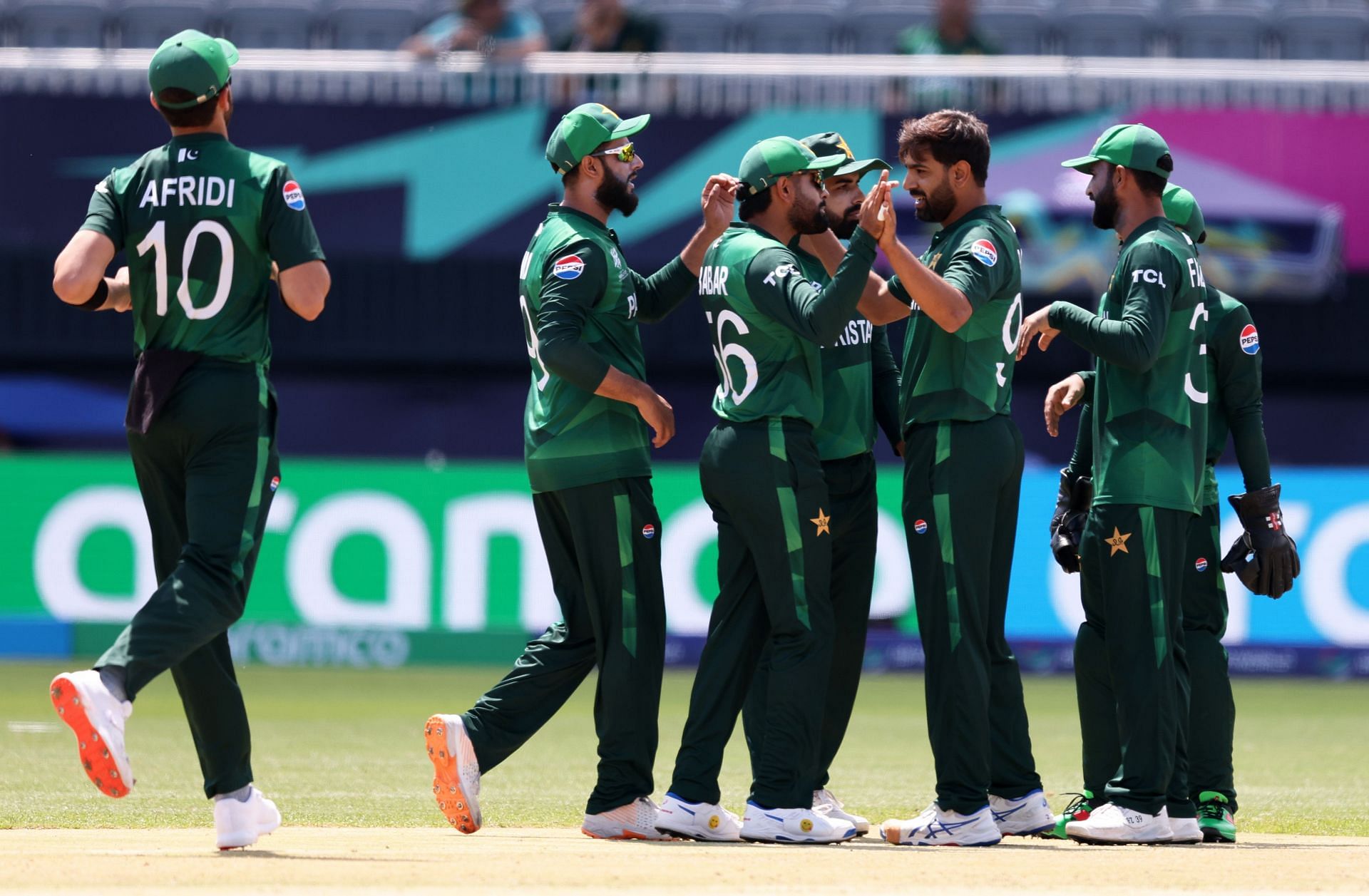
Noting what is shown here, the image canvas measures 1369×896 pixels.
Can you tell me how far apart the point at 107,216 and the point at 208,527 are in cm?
101

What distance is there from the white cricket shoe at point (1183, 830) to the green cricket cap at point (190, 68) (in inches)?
149

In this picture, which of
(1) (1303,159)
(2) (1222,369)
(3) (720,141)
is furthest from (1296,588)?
(2) (1222,369)

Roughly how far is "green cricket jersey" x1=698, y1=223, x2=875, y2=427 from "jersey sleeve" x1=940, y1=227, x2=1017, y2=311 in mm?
296

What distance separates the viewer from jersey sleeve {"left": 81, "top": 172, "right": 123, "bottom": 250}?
19.1 feet

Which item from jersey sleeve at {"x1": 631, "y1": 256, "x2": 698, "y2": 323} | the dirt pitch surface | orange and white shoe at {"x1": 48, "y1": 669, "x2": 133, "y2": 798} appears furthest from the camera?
jersey sleeve at {"x1": 631, "y1": 256, "x2": 698, "y2": 323}

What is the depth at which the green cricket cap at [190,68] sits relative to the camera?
580 centimetres

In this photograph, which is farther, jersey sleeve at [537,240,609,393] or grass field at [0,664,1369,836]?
grass field at [0,664,1369,836]

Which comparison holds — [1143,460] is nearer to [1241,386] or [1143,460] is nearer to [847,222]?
[1241,386]

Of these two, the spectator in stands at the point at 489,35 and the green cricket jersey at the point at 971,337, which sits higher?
the spectator in stands at the point at 489,35

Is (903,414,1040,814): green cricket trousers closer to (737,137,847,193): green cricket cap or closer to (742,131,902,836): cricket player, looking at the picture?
(742,131,902,836): cricket player

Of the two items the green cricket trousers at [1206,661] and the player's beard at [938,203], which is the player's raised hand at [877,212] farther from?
the green cricket trousers at [1206,661]

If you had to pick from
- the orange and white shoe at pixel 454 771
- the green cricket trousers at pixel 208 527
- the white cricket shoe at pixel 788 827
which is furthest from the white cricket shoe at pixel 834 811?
the green cricket trousers at pixel 208 527

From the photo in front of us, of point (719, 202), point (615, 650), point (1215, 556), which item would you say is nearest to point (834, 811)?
point (615, 650)

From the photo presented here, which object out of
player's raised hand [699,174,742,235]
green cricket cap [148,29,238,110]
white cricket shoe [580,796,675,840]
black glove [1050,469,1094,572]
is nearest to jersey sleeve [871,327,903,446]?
black glove [1050,469,1094,572]
